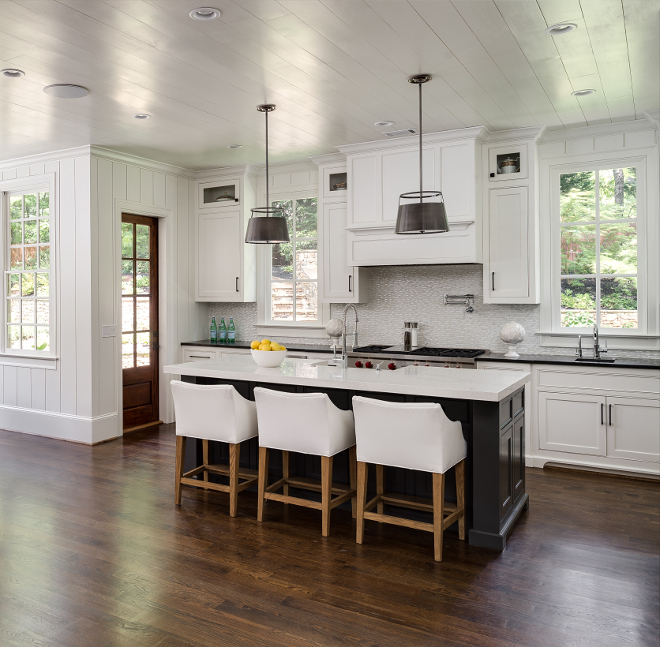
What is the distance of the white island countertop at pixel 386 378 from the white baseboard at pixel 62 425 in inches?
76.8

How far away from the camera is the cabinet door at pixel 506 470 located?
3.30 meters

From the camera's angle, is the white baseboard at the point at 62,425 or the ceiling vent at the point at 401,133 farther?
the white baseboard at the point at 62,425

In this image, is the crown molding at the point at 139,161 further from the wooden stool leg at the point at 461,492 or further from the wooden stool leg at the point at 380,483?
the wooden stool leg at the point at 461,492

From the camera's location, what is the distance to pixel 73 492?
13.8 feet

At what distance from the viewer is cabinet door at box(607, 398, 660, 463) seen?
14.6ft

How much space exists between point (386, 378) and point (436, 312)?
2.28m

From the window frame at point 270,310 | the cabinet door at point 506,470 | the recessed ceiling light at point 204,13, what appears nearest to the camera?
the recessed ceiling light at point 204,13

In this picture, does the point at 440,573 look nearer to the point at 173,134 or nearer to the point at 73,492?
the point at 73,492

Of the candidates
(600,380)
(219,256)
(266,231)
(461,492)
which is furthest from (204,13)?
(219,256)

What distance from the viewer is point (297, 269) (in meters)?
6.49

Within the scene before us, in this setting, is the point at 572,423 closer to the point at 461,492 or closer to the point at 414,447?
the point at 461,492

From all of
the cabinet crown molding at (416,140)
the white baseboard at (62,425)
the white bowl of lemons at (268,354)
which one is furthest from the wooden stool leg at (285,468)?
the cabinet crown molding at (416,140)

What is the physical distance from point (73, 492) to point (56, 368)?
6.47ft

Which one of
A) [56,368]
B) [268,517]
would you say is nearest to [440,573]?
[268,517]
